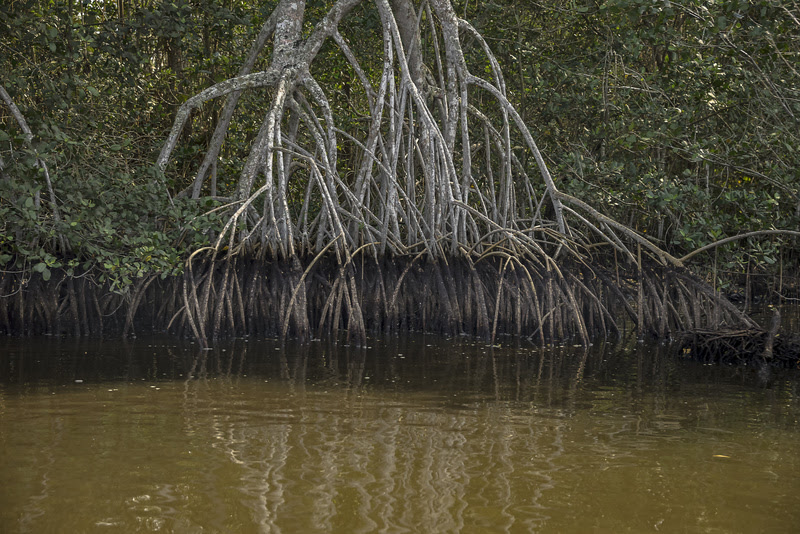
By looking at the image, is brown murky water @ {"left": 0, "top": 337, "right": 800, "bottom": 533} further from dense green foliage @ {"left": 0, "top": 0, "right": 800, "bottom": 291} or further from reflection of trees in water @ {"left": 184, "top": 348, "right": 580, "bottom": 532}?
dense green foliage @ {"left": 0, "top": 0, "right": 800, "bottom": 291}

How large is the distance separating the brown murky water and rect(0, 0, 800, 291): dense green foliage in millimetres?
1215

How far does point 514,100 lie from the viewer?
10.9 meters

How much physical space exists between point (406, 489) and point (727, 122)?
6.44 m

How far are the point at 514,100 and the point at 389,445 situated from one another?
7195mm

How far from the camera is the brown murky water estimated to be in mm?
3445

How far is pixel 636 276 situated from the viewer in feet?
26.4

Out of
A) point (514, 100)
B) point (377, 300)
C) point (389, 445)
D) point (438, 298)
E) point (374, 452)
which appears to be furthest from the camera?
point (514, 100)

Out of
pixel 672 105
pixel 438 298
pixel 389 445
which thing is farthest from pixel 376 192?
pixel 389 445

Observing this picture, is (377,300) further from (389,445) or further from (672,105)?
(389,445)

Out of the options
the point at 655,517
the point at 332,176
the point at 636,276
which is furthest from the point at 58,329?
the point at 655,517

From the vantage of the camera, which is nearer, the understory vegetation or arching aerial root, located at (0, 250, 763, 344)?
the understory vegetation

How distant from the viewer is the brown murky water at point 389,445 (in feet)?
11.3

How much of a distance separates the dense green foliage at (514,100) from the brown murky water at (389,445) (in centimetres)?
121

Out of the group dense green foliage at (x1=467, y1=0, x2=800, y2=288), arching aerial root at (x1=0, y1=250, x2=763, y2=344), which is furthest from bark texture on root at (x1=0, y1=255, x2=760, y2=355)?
dense green foliage at (x1=467, y1=0, x2=800, y2=288)
